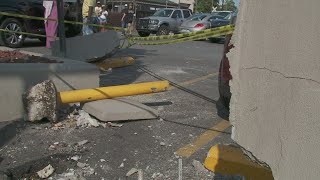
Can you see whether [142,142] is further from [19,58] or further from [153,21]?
[153,21]

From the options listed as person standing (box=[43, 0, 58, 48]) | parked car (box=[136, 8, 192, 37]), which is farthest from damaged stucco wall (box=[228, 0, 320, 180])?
parked car (box=[136, 8, 192, 37])

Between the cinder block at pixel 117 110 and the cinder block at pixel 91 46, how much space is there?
11.6 ft

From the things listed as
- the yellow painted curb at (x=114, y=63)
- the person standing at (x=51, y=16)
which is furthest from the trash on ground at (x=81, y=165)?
the person standing at (x=51, y=16)

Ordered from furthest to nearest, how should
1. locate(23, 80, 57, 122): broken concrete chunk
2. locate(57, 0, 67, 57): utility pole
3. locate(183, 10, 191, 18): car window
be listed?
locate(183, 10, 191, 18): car window
locate(57, 0, 67, 57): utility pole
locate(23, 80, 57, 122): broken concrete chunk

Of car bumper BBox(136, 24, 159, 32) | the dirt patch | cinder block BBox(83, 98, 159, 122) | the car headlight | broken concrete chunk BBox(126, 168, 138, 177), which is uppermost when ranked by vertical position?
the car headlight

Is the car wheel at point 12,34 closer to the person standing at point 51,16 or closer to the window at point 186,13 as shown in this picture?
the person standing at point 51,16

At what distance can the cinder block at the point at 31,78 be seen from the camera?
5410 millimetres

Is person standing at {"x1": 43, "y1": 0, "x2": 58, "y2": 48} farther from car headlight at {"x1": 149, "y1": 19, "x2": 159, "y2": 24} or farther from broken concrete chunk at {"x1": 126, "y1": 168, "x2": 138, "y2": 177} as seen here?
car headlight at {"x1": 149, "y1": 19, "x2": 159, "y2": 24}

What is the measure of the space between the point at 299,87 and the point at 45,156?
3.05 m

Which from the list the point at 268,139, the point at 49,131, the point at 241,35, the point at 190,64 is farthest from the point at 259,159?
the point at 190,64

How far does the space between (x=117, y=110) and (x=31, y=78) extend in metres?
1.17

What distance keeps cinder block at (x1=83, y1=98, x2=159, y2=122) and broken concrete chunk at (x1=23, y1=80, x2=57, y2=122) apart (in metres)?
0.48

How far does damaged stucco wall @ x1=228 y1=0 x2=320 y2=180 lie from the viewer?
198 cm

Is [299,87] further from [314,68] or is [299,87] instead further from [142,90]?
[142,90]
